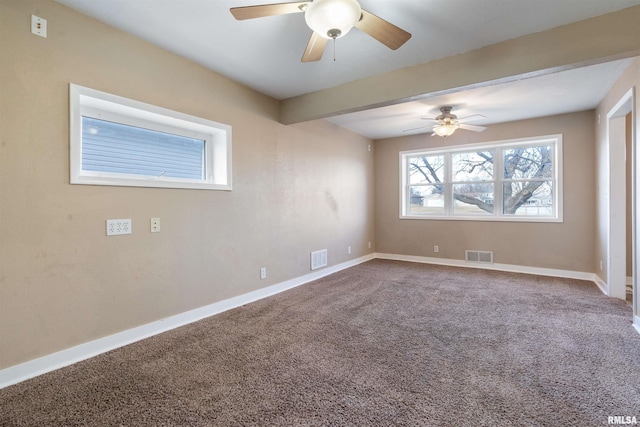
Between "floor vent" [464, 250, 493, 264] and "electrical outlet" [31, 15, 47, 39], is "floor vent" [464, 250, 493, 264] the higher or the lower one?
the lower one

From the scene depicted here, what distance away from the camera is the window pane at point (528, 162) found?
4828 millimetres

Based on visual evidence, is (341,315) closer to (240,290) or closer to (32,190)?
(240,290)

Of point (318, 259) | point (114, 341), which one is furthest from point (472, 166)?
point (114, 341)

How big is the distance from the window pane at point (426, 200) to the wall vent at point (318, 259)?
7.64 feet

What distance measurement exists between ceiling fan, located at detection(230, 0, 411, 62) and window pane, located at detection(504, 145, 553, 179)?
4.22m

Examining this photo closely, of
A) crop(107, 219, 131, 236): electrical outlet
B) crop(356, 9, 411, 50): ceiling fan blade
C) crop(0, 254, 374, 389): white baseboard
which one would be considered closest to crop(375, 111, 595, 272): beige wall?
crop(0, 254, 374, 389): white baseboard

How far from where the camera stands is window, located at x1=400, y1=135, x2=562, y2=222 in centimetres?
481

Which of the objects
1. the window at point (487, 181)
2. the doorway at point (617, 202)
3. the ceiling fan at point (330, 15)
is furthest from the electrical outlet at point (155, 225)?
the doorway at point (617, 202)

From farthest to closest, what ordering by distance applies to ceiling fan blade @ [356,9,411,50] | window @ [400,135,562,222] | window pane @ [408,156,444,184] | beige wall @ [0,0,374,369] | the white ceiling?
window pane @ [408,156,444,184], window @ [400,135,562,222], the white ceiling, beige wall @ [0,0,374,369], ceiling fan blade @ [356,9,411,50]

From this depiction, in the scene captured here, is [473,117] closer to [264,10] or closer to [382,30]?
[382,30]

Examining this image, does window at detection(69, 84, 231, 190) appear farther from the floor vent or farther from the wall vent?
the floor vent

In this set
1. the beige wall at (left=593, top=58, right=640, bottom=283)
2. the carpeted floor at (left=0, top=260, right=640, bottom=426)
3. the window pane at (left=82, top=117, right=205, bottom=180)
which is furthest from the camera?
the beige wall at (left=593, top=58, right=640, bottom=283)

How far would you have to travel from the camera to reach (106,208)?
2.33m

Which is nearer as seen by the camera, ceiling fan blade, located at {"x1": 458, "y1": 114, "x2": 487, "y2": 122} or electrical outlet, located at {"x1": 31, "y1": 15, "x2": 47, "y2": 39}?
electrical outlet, located at {"x1": 31, "y1": 15, "x2": 47, "y2": 39}
